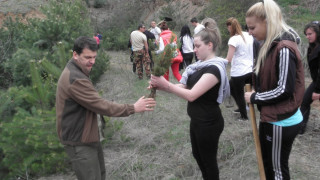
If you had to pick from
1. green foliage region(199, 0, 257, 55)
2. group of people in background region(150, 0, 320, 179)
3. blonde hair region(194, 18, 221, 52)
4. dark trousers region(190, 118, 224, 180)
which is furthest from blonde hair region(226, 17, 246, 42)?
green foliage region(199, 0, 257, 55)

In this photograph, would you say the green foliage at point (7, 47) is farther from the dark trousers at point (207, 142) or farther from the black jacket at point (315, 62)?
the black jacket at point (315, 62)

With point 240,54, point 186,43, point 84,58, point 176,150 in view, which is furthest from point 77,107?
point 186,43

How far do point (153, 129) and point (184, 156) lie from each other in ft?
4.08

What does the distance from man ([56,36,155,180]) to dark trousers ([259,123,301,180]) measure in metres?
1.26

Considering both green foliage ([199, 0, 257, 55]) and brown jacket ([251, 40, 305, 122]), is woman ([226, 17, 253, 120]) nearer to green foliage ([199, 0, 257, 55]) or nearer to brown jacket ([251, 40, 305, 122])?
brown jacket ([251, 40, 305, 122])

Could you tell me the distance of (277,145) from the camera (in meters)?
2.11

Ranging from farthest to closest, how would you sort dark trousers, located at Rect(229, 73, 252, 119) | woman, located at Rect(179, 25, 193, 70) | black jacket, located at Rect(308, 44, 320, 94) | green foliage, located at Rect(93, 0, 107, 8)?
green foliage, located at Rect(93, 0, 107, 8)
woman, located at Rect(179, 25, 193, 70)
dark trousers, located at Rect(229, 73, 252, 119)
black jacket, located at Rect(308, 44, 320, 94)

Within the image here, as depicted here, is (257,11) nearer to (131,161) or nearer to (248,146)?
(248,146)

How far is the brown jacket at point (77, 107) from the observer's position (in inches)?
91.9

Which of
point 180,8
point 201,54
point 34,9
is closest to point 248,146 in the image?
point 201,54

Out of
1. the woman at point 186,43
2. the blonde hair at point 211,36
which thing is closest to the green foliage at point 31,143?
the blonde hair at point 211,36

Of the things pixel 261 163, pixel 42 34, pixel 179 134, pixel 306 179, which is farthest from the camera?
pixel 42 34

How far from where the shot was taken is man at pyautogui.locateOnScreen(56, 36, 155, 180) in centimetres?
235

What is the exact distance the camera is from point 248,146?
3.93 m
